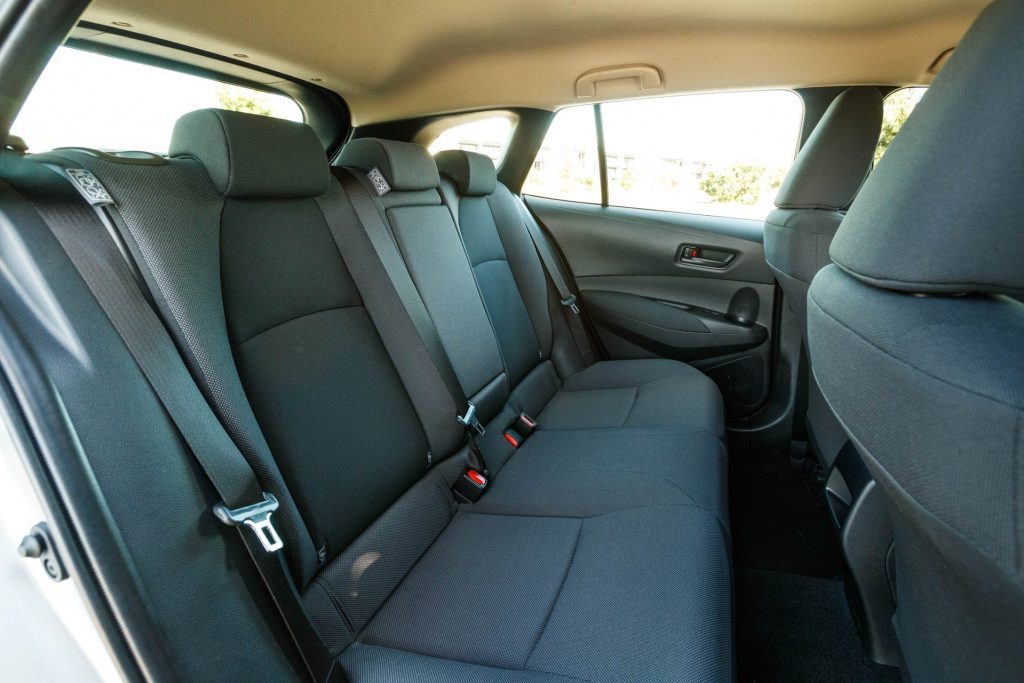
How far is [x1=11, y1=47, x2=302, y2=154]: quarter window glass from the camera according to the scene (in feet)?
4.22

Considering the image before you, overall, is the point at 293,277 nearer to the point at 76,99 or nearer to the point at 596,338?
the point at 76,99

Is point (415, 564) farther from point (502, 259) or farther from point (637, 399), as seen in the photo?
point (502, 259)

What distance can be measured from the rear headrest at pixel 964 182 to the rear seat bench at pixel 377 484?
2.07ft

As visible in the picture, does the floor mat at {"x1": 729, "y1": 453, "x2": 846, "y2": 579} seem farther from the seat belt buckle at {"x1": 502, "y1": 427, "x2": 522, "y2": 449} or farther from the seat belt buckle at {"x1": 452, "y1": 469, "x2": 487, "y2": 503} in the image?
the seat belt buckle at {"x1": 452, "y1": 469, "x2": 487, "y2": 503}

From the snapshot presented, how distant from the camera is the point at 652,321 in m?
2.62

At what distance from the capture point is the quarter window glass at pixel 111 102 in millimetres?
1285

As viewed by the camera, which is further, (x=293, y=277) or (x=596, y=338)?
(x=596, y=338)

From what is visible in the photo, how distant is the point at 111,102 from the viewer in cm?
150

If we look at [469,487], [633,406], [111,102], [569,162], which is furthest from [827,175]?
[111,102]

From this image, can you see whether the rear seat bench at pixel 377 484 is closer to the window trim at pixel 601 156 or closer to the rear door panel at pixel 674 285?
the rear door panel at pixel 674 285

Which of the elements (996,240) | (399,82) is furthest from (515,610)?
(399,82)

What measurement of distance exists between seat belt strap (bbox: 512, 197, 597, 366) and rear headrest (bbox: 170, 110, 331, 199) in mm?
1285

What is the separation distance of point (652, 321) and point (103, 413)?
2.16 metres

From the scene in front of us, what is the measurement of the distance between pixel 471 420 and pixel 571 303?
102cm
